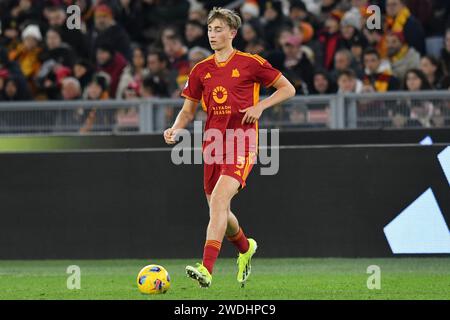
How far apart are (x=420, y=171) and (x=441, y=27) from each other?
18.7ft

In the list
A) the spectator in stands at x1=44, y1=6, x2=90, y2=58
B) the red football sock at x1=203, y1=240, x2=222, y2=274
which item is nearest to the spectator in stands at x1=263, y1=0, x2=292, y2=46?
the spectator in stands at x1=44, y1=6, x2=90, y2=58

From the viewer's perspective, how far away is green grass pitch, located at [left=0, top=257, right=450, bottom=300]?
10406 mm

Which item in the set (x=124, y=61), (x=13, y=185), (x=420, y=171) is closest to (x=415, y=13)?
(x=124, y=61)

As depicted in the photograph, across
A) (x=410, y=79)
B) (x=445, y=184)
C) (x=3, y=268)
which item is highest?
(x=410, y=79)

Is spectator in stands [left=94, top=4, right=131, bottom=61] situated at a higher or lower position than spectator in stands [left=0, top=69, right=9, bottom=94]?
higher

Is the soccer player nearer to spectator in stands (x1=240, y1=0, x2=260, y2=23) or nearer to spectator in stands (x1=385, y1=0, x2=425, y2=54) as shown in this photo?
spectator in stands (x1=385, y1=0, x2=425, y2=54)

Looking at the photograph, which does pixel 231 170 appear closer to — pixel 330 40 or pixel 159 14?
pixel 330 40

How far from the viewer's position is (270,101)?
35.6 ft

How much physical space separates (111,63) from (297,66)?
2.99 meters

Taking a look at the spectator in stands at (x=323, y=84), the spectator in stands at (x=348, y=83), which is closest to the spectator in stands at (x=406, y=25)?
the spectator in stands at (x=348, y=83)

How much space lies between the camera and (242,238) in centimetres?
1134

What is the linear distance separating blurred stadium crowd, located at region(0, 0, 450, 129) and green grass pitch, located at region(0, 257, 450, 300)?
4239 mm

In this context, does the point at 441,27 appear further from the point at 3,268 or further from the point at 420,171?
the point at 3,268

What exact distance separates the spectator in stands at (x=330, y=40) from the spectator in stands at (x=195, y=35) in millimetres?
1852
